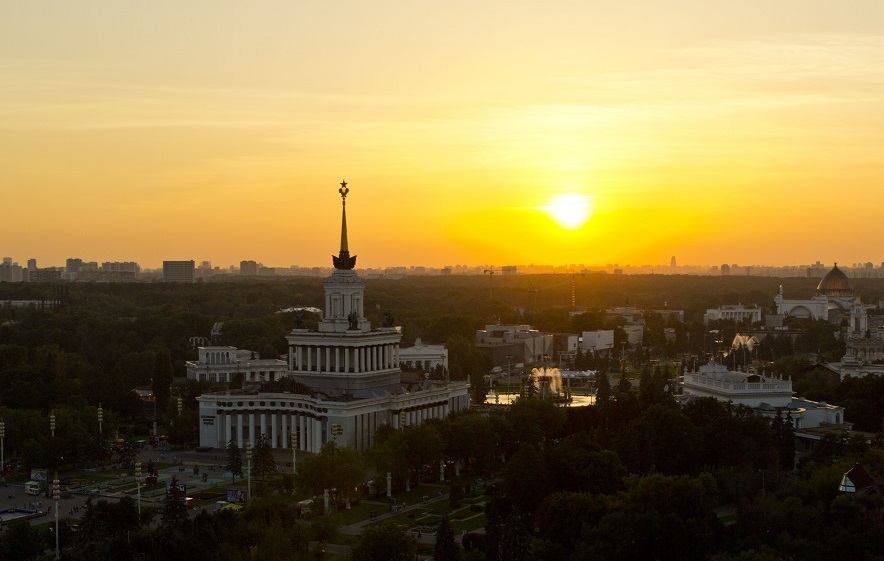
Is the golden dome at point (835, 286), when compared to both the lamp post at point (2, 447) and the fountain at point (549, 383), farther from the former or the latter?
the lamp post at point (2, 447)

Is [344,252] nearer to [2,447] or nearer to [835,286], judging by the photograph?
[2,447]

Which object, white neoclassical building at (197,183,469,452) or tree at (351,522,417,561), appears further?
white neoclassical building at (197,183,469,452)

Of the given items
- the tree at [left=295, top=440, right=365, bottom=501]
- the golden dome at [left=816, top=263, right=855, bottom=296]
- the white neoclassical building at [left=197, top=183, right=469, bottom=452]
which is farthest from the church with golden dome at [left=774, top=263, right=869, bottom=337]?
the tree at [left=295, top=440, right=365, bottom=501]

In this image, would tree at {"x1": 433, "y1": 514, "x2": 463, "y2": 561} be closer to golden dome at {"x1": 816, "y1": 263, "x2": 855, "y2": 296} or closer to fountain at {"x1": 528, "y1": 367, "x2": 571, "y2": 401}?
fountain at {"x1": 528, "y1": 367, "x2": 571, "y2": 401}

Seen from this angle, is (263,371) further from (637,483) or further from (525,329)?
(637,483)

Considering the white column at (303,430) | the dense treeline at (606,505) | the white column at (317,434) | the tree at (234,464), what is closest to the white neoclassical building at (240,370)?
the white column at (303,430)

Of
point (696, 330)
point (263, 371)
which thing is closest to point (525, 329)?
point (696, 330)
